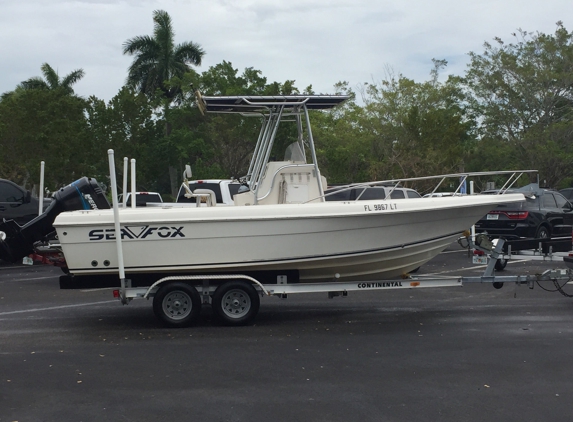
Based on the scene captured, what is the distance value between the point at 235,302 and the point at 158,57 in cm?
3936

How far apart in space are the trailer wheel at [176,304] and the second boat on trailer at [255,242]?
0.01 m

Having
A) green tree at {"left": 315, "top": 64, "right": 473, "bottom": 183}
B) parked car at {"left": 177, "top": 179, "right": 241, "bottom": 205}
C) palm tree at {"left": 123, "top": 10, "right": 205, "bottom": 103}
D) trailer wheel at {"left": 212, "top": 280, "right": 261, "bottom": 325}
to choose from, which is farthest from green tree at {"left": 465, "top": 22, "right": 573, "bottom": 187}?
trailer wheel at {"left": 212, "top": 280, "right": 261, "bottom": 325}

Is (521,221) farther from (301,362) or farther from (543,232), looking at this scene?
(301,362)

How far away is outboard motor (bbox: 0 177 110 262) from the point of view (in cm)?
909

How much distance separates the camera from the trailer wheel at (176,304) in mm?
8383

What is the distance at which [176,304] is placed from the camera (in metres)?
8.49

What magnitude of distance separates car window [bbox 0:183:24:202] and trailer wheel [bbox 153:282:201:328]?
30.4 feet

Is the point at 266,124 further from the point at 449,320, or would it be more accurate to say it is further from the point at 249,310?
the point at 449,320

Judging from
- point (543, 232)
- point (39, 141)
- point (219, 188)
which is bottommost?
point (543, 232)

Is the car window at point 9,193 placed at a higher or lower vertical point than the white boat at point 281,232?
higher

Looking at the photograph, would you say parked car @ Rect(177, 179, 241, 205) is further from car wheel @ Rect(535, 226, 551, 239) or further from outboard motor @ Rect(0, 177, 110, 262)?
car wheel @ Rect(535, 226, 551, 239)

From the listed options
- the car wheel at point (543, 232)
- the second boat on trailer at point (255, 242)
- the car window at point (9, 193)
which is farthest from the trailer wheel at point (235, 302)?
the car wheel at point (543, 232)

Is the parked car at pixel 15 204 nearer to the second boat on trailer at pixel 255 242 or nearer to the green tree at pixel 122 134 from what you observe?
the second boat on trailer at pixel 255 242

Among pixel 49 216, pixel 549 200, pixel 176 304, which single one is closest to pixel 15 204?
pixel 49 216
